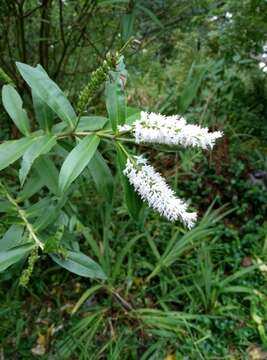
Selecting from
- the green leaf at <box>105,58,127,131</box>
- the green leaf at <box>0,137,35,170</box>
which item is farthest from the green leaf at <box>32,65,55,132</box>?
the green leaf at <box>105,58,127,131</box>

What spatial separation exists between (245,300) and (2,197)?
6.30ft

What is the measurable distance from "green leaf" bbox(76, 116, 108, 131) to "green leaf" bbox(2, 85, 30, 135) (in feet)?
0.49

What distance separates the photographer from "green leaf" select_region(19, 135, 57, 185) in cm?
116

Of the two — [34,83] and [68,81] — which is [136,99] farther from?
[34,83]

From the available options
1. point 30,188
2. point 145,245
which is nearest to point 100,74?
point 30,188

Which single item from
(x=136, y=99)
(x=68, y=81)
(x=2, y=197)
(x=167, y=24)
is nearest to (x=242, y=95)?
(x=136, y=99)

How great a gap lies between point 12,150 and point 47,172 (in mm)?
316

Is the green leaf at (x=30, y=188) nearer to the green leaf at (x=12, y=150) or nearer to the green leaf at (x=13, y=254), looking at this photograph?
the green leaf at (x=13, y=254)

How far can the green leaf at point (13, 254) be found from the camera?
1.32 metres

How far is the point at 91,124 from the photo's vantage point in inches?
53.4

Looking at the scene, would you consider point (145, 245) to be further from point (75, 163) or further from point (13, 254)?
point (75, 163)

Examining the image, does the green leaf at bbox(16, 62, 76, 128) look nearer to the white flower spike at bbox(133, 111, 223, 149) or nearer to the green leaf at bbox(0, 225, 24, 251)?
the white flower spike at bbox(133, 111, 223, 149)

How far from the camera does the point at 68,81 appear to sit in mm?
3244

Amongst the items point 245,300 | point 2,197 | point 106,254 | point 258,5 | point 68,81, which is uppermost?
point 258,5
